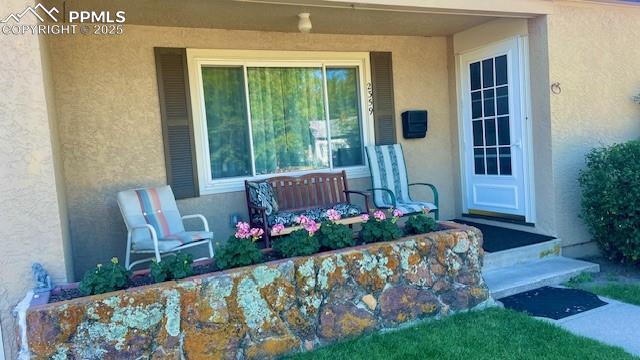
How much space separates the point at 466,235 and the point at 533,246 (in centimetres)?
151

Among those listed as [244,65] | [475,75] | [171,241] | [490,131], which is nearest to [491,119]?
[490,131]

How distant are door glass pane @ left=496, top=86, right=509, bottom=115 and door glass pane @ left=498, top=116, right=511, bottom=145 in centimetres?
8

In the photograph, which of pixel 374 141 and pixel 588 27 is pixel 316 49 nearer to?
pixel 374 141

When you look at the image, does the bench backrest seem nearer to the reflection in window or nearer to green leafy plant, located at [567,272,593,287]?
the reflection in window

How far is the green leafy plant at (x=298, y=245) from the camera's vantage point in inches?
122

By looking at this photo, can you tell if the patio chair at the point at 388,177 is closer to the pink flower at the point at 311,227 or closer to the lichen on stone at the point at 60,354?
the pink flower at the point at 311,227

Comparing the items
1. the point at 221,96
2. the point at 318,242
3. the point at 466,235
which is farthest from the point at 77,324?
the point at 221,96

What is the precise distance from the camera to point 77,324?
7.95 feet

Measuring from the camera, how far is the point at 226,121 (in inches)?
195

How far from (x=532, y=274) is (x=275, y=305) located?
102 inches

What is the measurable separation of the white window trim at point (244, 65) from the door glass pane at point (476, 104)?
1.33 metres

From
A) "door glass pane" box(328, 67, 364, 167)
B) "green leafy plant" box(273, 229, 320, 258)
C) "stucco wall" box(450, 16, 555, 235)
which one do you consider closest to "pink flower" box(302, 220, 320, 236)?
"green leafy plant" box(273, 229, 320, 258)

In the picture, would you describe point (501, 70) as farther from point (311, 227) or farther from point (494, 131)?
point (311, 227)

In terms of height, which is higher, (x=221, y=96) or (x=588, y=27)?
(x=588, y=27)
